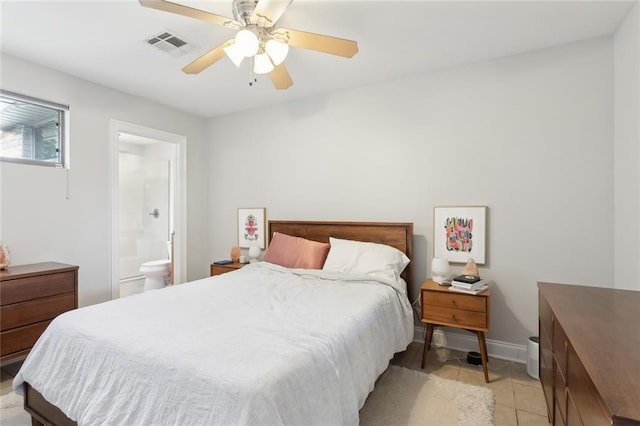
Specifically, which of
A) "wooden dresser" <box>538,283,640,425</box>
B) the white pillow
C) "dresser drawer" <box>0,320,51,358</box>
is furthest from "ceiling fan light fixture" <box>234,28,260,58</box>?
"dresser drawer" <box>0,320,51,358</box>

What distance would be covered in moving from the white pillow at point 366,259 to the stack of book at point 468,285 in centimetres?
46

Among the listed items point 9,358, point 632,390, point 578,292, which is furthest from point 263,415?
point 9,358

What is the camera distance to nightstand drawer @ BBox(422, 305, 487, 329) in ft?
7.57

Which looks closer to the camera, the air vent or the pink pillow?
Result: the air vent

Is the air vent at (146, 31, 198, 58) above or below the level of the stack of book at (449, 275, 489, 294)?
above

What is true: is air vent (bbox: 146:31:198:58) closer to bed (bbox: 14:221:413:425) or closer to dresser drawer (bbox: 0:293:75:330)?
bed (bbox: 14:221:413:425)

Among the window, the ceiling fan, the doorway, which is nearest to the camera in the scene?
the ceiling fan

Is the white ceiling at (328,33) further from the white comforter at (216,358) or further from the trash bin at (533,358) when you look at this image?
the trash bin at (533,358)

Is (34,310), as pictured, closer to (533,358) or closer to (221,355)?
(221,355)

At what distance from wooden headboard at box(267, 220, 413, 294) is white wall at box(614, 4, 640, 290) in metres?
1.47

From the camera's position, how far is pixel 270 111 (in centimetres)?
391

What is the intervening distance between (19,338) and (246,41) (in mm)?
2737

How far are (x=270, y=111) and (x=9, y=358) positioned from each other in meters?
3.29

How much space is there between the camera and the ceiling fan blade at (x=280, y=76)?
2281 millimetres
